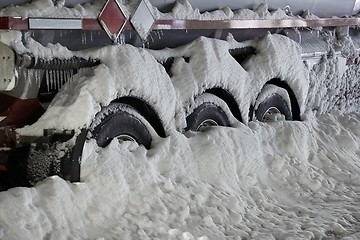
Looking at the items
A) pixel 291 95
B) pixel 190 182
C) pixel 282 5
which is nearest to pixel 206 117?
pixel 190 182

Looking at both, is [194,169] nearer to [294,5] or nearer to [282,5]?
[282,5]

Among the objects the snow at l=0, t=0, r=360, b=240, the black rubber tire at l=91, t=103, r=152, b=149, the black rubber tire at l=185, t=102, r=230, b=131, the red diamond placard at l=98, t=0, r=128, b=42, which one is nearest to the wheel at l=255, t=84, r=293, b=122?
the snow at l=0, t=0, r=360, b=240

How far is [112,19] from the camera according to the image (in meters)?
3.89

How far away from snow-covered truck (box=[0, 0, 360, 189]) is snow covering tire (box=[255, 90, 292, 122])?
0.01 m

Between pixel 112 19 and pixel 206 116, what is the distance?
4.45 ft

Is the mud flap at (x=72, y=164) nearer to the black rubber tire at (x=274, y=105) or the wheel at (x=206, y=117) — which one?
the wheel at (x=206, y=117)

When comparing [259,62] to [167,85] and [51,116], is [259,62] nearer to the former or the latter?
[167,85]

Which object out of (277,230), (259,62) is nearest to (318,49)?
(259,62)

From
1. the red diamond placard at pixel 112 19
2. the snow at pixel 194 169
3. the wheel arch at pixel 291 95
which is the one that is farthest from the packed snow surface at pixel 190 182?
the wheel arch at pixel 291 95

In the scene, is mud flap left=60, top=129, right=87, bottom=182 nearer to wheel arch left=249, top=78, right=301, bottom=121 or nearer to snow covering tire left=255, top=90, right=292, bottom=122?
snow covering tire left=255, top=90, right=292, bottom=122

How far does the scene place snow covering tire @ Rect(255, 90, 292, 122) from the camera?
5672 mm

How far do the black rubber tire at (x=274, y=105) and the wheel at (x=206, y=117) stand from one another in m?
0.63

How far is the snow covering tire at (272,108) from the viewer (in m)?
5.67

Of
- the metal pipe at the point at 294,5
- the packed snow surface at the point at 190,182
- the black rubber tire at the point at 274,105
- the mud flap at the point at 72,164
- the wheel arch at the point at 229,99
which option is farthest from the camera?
the black rubber tire at the point at 274,105
